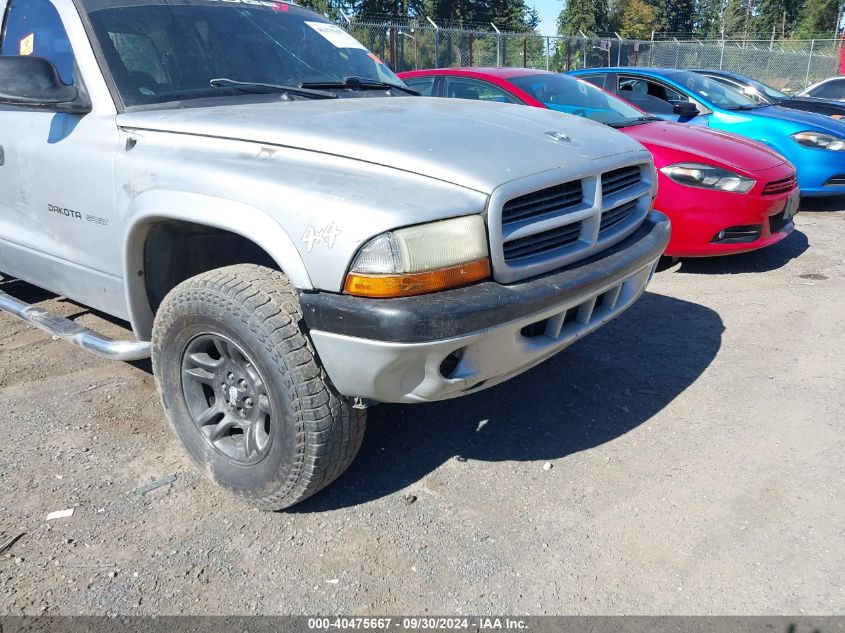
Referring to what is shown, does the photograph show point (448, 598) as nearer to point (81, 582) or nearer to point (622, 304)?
point (81, 582)

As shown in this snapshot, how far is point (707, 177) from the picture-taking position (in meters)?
5.20

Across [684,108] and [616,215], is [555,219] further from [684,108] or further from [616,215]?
[684,108]

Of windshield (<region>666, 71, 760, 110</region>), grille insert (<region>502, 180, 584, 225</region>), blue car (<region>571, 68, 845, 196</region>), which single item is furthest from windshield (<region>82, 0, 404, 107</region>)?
windshield (<region>666, 71, 760, 110</region>)

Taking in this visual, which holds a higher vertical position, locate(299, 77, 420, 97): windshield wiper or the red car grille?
locate(299, 77, 420, 97): windshield wiper

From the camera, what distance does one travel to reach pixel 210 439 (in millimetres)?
2742

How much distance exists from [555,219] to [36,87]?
6.97 feet

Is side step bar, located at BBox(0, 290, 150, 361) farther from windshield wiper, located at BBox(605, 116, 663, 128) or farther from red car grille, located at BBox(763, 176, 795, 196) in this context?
red car grille, located at BBox(763, 176, 795, 196)

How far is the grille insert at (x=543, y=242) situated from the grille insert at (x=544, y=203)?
71 millimetres

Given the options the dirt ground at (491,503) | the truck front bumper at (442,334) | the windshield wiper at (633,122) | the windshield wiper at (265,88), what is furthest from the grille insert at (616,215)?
the windshield wiper at (633,122)

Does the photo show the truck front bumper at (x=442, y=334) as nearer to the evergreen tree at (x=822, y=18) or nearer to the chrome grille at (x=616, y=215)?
the chrome grille at (x=616, y=215)

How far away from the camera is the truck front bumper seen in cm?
209

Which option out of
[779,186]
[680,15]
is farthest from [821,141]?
[680,15]

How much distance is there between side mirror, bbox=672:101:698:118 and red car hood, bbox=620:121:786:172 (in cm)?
120

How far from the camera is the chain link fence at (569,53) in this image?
16.0m
